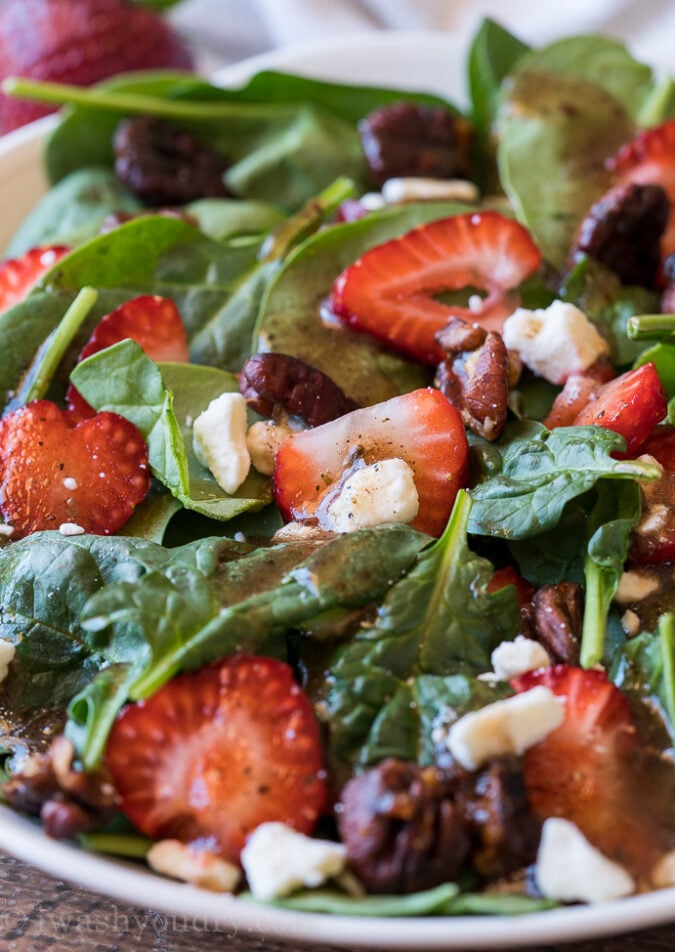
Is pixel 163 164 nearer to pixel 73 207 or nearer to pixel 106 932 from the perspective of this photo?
pixel 73 207

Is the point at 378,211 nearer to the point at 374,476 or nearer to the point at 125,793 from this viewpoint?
the point at 374,476

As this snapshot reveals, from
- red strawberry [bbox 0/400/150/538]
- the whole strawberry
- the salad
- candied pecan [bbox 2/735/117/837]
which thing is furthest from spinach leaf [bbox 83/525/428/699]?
the whole strawberry

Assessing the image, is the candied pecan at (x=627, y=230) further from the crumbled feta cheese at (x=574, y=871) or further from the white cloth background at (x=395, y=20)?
the white cloth background at (x=395, y=20)

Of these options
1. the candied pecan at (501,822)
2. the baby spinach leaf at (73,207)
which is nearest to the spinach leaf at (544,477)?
the candied pecan at (501,822)

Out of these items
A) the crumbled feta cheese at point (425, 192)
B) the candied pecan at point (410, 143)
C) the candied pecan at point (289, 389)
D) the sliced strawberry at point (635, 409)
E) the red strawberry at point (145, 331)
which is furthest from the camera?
the candied pecan at point (410, 143)

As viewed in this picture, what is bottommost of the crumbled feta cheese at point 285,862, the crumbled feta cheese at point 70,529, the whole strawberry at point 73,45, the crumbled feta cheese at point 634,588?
the crumbled feta cheese at point 634,588

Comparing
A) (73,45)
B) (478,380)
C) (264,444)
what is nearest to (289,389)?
(264,444)
